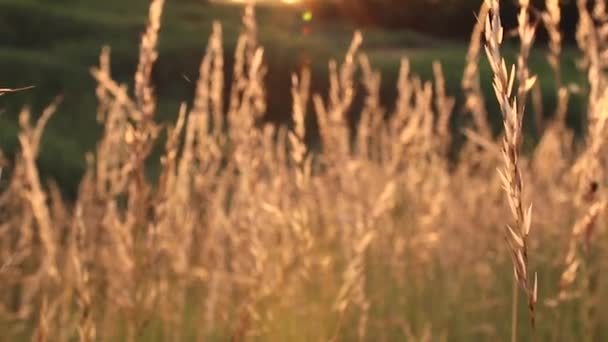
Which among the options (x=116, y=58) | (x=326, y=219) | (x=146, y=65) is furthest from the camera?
(x=116, y=58)

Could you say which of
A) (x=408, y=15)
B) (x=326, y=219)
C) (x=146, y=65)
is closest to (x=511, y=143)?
(x=146, y=65)

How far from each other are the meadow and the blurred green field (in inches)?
252

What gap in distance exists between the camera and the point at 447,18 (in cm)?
2842

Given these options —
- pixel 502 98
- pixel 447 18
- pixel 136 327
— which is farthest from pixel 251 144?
pixel 447 18

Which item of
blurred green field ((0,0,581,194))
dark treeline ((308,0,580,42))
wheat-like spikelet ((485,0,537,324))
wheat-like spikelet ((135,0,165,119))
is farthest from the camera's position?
dark treeline ((308,0,580,42))

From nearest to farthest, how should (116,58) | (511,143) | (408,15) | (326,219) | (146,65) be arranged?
(511,143) < (146,65) < (326,219) < (116,58) < (408,15)

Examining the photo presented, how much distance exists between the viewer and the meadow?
1552 millimetres

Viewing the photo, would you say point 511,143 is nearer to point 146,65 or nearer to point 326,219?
point 146,65

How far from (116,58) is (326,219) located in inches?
559

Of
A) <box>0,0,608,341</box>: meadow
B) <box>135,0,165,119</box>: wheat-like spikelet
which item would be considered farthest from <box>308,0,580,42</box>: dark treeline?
<box>135,0,165,119</box>: wheat-like spikelet

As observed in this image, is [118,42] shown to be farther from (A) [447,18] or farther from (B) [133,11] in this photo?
(A) [447,18]

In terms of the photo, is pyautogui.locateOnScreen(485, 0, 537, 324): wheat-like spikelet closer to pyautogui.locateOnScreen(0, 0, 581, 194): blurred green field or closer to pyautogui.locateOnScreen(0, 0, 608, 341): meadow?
pyautogui.locateOnScreen(0, 0, 608, 341): meadow

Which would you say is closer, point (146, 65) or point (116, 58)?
point (146, 65)

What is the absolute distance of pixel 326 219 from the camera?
3557mm
